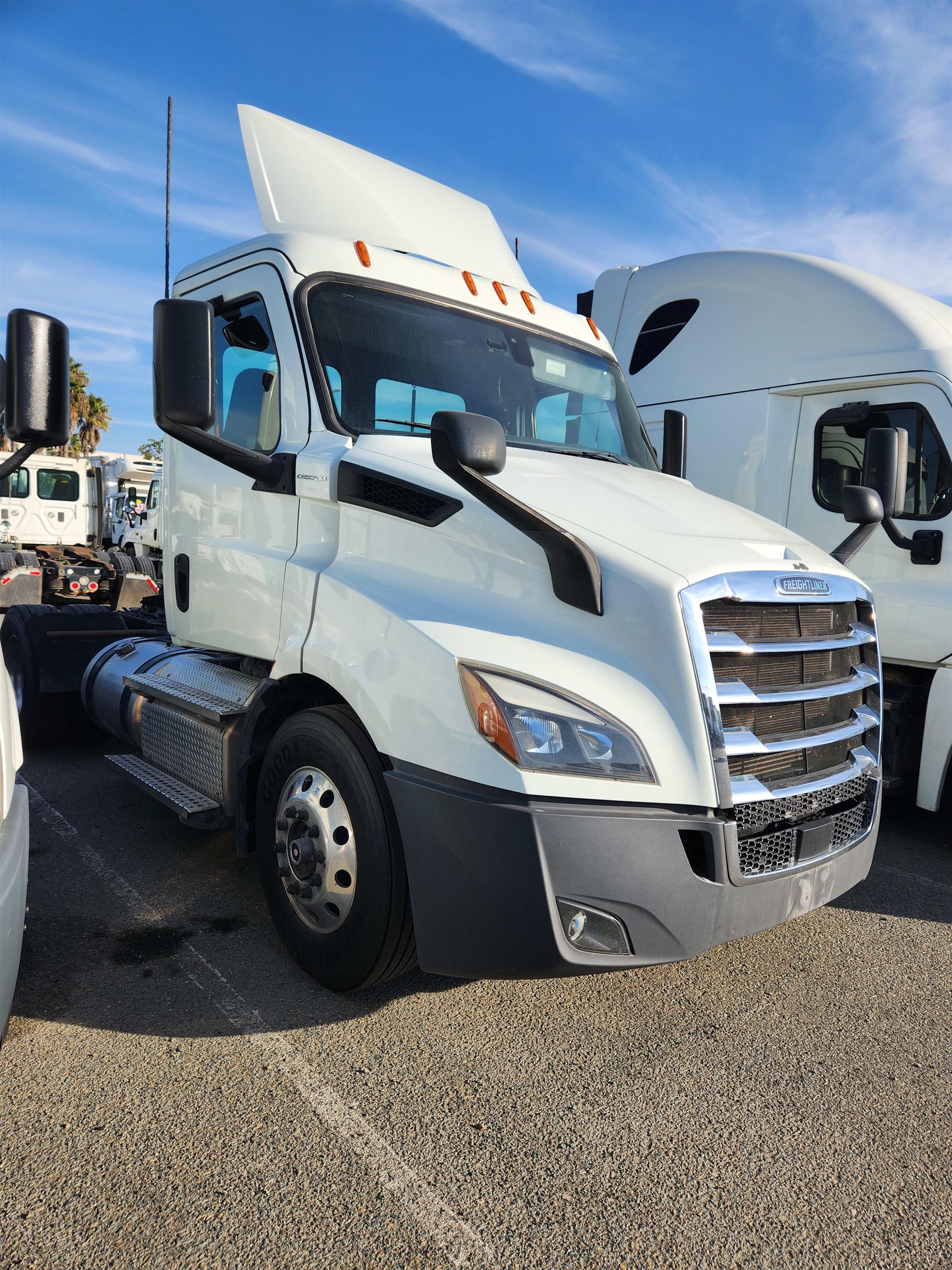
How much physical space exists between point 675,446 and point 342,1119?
3496 mm

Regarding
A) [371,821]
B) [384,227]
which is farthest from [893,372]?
[371,821]

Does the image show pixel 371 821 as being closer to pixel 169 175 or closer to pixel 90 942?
pixel 90 942

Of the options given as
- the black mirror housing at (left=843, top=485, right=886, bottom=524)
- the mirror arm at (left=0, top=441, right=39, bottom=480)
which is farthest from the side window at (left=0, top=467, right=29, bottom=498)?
the black mirror housing at (left=843, top=485, right=886, bottom=524)

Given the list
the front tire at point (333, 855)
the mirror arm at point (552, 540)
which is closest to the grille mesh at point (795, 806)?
the mirror arm at point (552, 540)

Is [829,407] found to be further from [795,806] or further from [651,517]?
[795,806]

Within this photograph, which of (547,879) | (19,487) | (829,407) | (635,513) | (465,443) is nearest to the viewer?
(547,879)

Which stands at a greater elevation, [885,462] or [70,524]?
[885,462]

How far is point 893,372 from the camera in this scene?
5172 mm

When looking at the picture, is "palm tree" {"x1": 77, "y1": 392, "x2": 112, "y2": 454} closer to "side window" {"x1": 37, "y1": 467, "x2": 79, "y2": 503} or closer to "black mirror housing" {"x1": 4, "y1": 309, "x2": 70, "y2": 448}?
"side window" {"x1": 37, "y1": 467, "x2": 79, "y2": 503}

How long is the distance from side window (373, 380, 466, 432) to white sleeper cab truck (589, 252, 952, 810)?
2.15 meters

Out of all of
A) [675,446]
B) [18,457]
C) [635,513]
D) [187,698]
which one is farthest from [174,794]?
[675,446]

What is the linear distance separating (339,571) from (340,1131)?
1.73 m

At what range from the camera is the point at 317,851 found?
3.11 metres

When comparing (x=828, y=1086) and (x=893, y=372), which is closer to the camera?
(x=828, y=1086)
